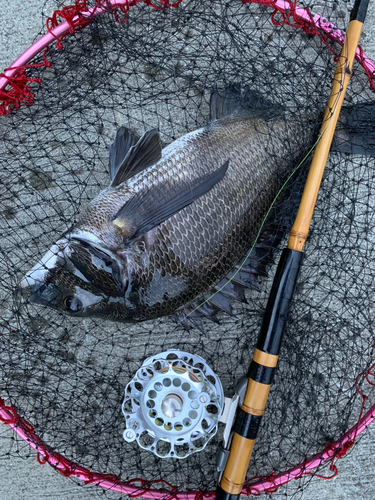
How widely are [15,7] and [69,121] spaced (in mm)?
757

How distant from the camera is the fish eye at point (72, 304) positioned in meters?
1.72

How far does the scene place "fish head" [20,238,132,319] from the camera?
1685 millimetres

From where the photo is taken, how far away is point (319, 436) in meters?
2.06

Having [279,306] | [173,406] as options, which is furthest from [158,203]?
[173,406]

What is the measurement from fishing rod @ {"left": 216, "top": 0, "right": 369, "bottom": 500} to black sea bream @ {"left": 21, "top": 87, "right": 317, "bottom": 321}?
19 centimetres

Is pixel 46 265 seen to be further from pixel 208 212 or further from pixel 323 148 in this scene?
pixel 323 148

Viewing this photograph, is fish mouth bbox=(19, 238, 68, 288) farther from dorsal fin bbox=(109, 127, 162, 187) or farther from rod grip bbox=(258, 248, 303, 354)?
rod grip bbox=(258, 248, 303, 354)

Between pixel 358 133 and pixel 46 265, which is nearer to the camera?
pixel 46 265

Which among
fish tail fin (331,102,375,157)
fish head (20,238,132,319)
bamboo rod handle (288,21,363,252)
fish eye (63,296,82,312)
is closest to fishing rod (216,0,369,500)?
bamboo rod handle (288,21,363,252)

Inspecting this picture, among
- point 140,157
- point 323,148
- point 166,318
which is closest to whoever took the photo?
point 323,148

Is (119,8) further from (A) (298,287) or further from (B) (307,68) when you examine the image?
(A) (298,287)

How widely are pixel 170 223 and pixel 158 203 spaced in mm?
103

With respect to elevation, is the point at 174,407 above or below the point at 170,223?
below

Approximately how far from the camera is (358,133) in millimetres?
1909
